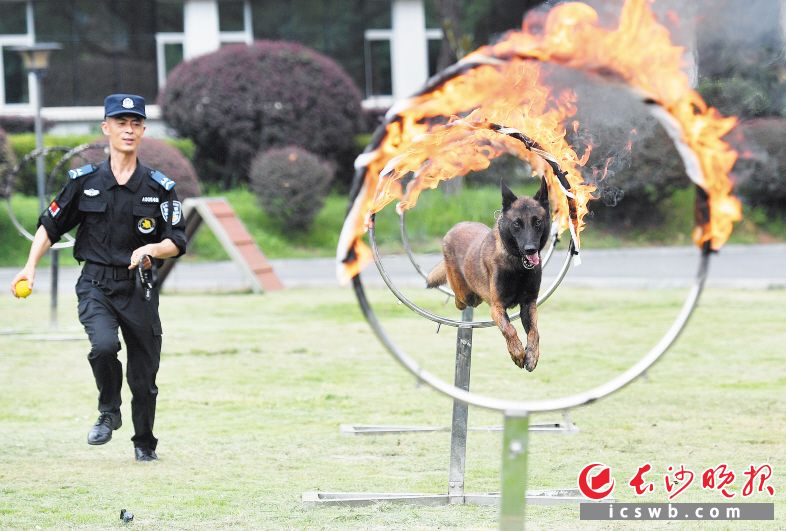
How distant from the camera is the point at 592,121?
757 cm

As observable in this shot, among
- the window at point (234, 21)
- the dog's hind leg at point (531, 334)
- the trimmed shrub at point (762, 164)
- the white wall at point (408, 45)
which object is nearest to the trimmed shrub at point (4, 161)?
the window at point (234, 21)

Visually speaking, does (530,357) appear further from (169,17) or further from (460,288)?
(169,17)

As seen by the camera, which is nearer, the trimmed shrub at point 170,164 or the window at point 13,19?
the trimmed shrub at point 170,164

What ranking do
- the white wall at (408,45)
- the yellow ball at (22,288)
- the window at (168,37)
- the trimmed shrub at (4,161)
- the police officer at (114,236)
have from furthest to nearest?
the white wall at (408,45) < the window at (168,37) < the trimmed shrub at (4,161) < the police officer at (114,236) < the yellow ball at (22,288)

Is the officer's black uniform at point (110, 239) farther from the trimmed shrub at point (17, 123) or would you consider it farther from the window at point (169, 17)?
the window at point (169, 17)

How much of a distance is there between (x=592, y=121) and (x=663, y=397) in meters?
3.12

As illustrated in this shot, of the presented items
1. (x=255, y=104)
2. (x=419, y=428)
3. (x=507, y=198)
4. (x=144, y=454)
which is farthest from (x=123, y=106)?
(x=255, y=104)

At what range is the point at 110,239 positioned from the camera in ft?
24.0

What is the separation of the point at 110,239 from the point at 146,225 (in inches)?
8.4

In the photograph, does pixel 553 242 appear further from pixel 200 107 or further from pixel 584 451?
pixel 200 107

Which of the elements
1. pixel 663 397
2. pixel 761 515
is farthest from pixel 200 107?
pixel 761 515

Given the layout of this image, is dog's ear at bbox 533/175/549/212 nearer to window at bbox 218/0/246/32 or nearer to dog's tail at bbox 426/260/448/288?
dog's tail at bbox 426/260/448/288

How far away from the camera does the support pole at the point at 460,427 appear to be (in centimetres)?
662

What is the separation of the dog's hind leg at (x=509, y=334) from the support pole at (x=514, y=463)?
1.59 metres
